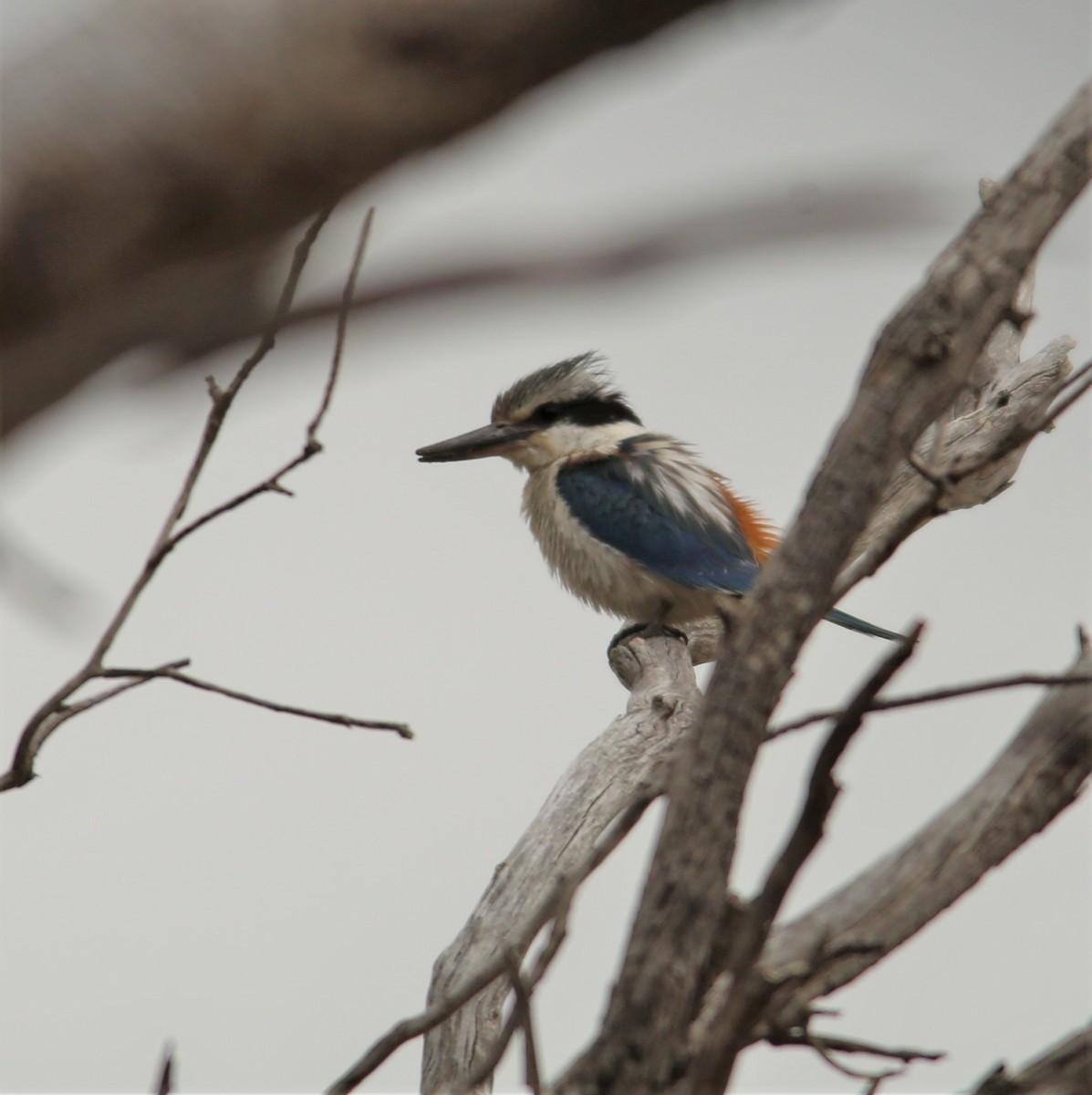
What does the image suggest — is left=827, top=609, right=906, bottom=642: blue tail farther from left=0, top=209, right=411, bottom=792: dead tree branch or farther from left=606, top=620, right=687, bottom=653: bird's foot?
left=0, top=209, right=411, bottom=792: dead tree branch

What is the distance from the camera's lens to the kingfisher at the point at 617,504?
4738 millimetres

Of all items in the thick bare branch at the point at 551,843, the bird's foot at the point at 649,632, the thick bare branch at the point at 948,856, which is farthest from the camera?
the bird's foot at the point at 649,632

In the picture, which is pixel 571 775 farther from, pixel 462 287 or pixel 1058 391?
pixel 462 287

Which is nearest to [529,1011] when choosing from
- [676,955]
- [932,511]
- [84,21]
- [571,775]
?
[676,955]

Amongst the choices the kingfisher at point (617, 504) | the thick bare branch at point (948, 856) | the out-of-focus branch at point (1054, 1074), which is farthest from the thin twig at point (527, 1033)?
the kingfisher at point (617, 504)

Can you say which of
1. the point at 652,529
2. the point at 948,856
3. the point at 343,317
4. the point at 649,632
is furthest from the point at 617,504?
the point at 343,317

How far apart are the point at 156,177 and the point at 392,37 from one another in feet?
0.60

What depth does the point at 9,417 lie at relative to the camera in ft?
3.30

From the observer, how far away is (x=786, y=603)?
1.84 m

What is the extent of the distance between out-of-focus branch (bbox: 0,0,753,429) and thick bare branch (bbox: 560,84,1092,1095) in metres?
0.95

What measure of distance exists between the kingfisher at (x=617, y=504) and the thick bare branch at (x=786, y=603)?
262 cm

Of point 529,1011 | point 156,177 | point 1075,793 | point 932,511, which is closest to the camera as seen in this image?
point 156,177

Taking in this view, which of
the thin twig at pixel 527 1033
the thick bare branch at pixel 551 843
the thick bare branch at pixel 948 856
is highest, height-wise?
the thick bare branch at pixel 551 843

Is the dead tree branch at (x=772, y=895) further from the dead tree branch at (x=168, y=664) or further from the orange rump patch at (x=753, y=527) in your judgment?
the orange rump patch at (x=753, y=527)
